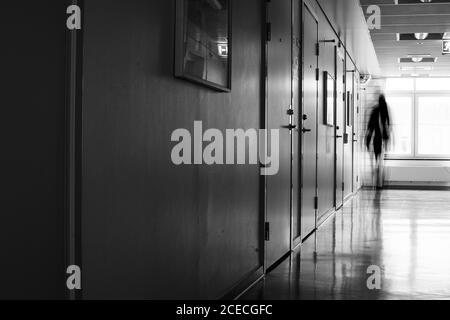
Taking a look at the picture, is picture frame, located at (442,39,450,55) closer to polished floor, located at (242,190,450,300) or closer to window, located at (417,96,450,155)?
polished floor, located at (242,190,450,300)

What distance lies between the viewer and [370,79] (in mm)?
15797

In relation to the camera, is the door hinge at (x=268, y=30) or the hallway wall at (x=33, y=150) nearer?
the hallway wall at (x=33, y=150)

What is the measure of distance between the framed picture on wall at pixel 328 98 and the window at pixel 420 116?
7.65 metres

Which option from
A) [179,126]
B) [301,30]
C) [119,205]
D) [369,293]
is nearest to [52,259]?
[119,205]

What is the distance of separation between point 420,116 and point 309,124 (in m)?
10.3

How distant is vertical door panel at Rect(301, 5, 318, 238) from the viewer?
6363 mm

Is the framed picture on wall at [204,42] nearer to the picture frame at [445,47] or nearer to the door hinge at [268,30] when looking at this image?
the door hinge at [268,30]

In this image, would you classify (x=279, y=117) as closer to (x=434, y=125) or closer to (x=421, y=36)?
(x=421, y=36)

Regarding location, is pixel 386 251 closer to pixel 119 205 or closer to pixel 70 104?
pixel 119 205

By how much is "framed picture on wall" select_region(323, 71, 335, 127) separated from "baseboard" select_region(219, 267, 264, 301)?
390 cm

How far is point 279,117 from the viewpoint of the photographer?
197 inches

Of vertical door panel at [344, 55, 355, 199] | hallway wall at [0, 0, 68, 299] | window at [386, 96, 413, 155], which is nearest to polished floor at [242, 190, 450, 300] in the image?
hallway wall at [0, 0, 68, 299]

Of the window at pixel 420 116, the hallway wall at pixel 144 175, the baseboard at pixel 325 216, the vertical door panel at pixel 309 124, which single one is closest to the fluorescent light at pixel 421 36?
the baseboard at pixel 325 216

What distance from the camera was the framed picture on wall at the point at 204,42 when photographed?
8.61ft
